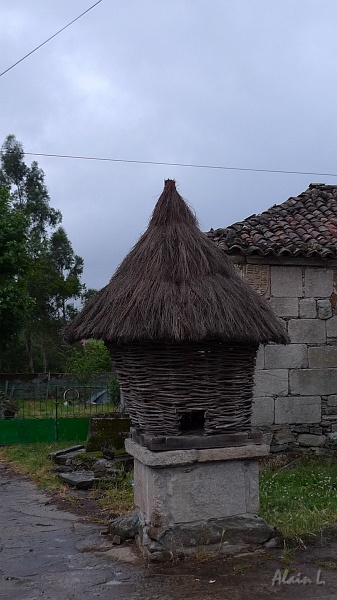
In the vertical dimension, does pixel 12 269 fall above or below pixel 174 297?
above

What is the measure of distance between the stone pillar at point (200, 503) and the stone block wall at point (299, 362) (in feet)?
14.2

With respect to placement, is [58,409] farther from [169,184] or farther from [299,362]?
[169,184]

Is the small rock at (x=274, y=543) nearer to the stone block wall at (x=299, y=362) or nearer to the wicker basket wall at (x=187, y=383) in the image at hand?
the wicker basket wall at (x=187, y=383)

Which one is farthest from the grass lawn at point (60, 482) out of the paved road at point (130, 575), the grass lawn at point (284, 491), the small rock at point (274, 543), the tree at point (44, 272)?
the tree at point (44, 272)

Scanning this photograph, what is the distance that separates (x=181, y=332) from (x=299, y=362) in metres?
5.35

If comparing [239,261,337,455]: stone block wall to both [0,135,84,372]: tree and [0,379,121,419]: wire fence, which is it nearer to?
[0,379,121,419]: wire fence

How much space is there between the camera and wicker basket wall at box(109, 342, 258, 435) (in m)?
5.21

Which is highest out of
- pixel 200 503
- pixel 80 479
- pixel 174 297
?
pixel 174 297

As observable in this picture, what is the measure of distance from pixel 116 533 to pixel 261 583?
167 cm

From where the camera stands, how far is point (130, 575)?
4.99 meters

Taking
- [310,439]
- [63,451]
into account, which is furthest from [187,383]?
[63,451]

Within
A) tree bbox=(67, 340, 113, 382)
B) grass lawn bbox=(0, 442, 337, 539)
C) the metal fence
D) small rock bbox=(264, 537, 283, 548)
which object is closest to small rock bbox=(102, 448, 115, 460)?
grass lawn bbox=(0, 442, 337, 539)

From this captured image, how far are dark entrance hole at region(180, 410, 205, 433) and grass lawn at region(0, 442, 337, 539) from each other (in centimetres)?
114

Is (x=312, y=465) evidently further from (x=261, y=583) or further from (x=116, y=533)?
(x=261, y=583)
